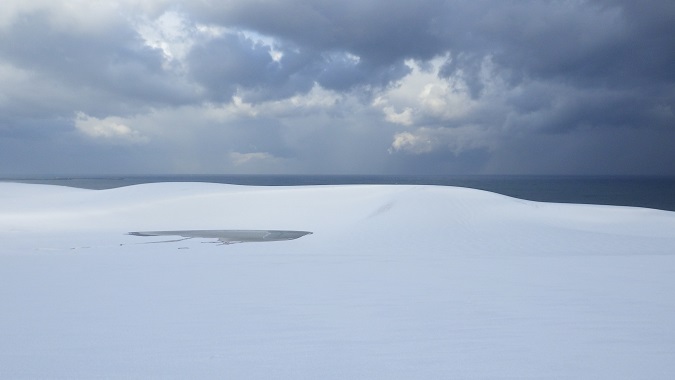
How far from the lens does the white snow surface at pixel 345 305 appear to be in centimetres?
445

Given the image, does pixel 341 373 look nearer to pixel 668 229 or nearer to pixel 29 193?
pixel 668 229

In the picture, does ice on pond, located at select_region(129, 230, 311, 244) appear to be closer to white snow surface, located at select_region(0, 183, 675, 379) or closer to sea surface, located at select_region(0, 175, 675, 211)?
white snow surface, located at select_region(0, 183, 675, 379)

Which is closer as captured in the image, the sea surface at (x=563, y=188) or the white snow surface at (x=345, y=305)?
the white snow surface at (x=345, y=305)

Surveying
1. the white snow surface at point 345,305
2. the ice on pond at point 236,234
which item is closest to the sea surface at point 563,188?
the ice on pond at point 236,234

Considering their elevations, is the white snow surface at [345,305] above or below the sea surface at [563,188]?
below

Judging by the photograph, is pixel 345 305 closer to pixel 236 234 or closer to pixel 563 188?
pixel 236 234

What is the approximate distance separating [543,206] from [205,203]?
13.3 metres

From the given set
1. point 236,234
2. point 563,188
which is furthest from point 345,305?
point 563,188

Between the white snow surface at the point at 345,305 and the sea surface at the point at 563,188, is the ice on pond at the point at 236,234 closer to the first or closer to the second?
the white snow surface at the point at 345,305

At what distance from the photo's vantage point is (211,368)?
170 inches

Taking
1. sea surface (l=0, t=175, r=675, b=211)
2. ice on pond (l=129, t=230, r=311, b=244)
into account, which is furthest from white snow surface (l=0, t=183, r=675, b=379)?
sea surface (l=0, t=175, r=675, b=211)

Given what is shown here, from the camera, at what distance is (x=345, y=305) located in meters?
6.31

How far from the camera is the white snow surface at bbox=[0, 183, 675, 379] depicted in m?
4.45

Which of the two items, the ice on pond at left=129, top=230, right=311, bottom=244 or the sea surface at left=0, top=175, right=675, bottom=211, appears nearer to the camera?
the ice on pond at left=129, top=230, right=311, bottom=244
